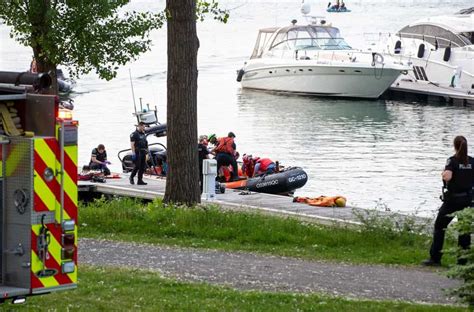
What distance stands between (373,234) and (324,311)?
5.65 meters

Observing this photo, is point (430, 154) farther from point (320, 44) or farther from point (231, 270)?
point (231, 270)

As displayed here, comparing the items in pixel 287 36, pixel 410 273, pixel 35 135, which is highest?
pixel 287 36

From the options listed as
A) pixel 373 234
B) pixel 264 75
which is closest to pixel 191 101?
pixel 373 234

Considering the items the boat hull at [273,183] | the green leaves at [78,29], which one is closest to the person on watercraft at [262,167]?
the boat hull at [273,183]

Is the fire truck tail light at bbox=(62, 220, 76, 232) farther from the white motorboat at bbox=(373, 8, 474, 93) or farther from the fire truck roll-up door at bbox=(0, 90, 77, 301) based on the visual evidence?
the white motorboat at bbox=(373, 8, 474, 93)

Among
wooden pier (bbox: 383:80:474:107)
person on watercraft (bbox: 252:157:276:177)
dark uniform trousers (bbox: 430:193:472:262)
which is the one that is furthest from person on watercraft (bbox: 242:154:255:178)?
wooden pier (bbox: 383:80:474:107)

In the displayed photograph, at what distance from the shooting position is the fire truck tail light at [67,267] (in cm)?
985

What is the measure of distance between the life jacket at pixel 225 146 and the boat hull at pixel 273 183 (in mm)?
828

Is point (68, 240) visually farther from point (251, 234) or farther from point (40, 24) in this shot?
point (40, 24)

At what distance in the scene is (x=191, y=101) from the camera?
776 inches

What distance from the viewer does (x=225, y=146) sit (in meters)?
27.2

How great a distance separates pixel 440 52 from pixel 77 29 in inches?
1534

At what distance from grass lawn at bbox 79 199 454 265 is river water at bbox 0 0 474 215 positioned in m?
11.2

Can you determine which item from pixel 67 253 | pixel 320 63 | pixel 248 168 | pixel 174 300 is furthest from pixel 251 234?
pixel 320 63
